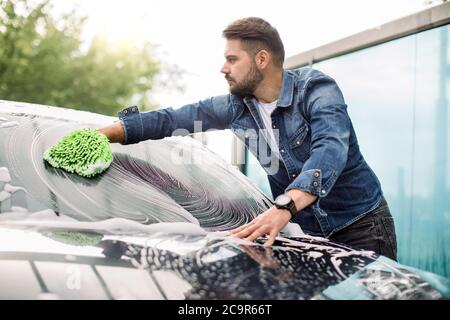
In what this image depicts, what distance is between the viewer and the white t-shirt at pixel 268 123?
82.2 inches

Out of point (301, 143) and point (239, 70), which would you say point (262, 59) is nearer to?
point (239, 70)

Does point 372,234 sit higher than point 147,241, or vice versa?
point 147,241

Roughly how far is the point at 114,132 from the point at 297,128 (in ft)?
2.50

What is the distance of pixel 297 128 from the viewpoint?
1994 mm

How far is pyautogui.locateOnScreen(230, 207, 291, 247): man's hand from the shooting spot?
4.19ft

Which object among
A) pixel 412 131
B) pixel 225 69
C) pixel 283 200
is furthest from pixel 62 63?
pixel 283 200

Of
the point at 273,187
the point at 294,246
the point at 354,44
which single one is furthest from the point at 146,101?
the point at 294,246

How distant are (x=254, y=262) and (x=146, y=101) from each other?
43.7ft

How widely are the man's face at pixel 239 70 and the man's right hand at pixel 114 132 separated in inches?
20.7

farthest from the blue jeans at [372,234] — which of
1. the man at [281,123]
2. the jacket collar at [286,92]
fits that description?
the jacket collar at [286,92]

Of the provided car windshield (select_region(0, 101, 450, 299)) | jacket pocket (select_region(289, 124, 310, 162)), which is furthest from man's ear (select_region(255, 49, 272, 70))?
car windshield (select_region(0, 101, 450, 299))

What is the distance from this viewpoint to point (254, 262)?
108cm

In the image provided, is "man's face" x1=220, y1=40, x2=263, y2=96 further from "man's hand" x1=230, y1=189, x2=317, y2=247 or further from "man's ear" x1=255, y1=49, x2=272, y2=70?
"man's hand" x1=230, y1=189, x2=317, y2=247
